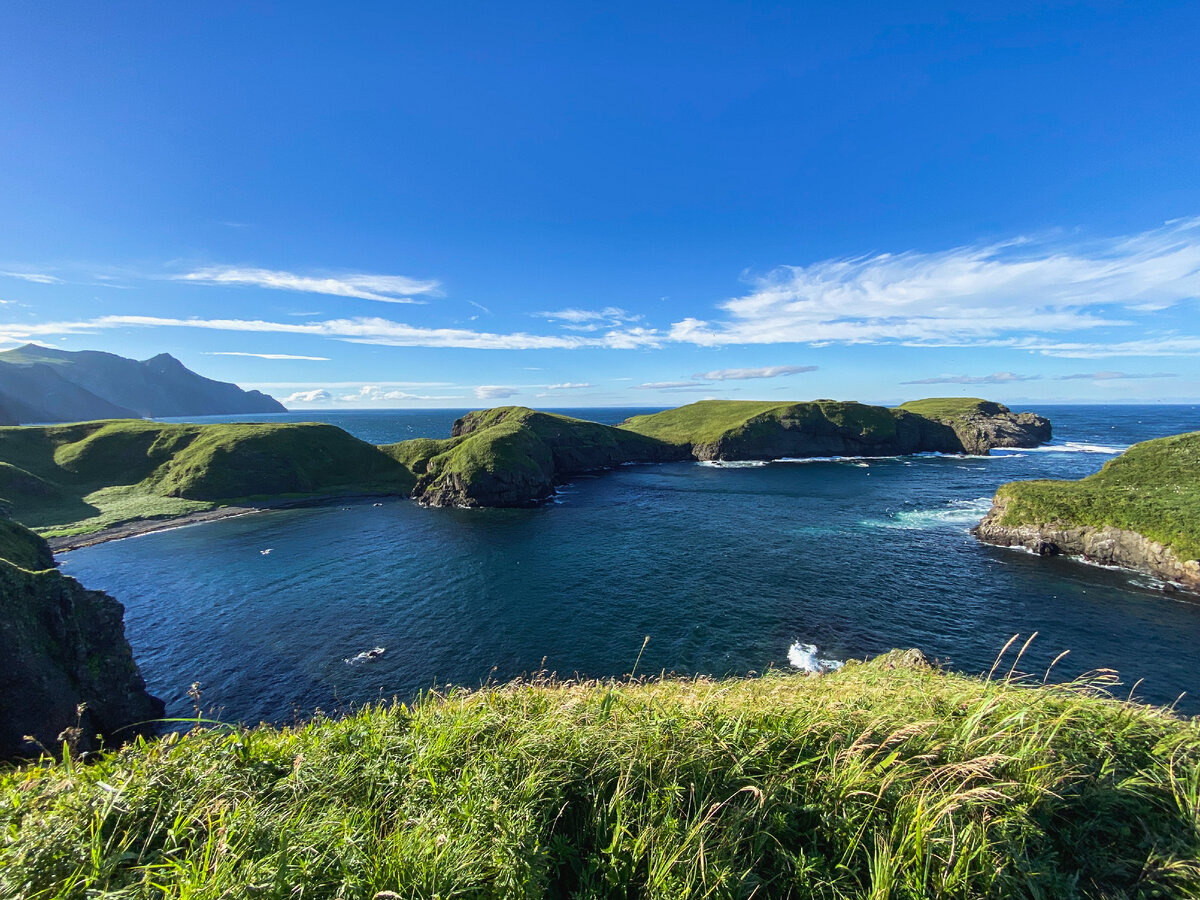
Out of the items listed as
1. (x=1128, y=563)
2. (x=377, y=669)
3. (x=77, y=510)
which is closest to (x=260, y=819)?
(x=377, y=669)

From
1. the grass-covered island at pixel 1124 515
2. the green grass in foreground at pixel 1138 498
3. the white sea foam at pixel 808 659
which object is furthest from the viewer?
the green grass in foreground at pixel 1138 498

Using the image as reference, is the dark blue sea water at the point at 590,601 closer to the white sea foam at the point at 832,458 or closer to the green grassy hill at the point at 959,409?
the white sea foam at the point at 832,458

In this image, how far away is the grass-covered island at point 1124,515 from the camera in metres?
44.3

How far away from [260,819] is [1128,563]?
241ft

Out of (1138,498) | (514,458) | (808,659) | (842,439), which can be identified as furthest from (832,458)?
(808,659)

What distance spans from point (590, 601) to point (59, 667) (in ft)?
112

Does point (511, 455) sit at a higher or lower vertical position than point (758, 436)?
lower

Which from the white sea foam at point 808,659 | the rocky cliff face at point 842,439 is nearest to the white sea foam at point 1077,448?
the rocky cliff face at point 842,439

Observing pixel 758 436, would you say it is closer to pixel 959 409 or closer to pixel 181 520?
pixel 959 409

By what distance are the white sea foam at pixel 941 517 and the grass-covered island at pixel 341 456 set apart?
61539mm

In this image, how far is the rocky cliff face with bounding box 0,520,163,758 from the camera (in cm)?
2111

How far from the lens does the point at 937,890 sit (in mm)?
4762

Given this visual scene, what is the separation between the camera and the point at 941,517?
6869 cm

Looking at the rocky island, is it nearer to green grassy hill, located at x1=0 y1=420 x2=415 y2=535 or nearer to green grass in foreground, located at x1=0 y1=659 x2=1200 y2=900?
green grassy hill, located at x1=0 y1=420 x2=415 y2=535
